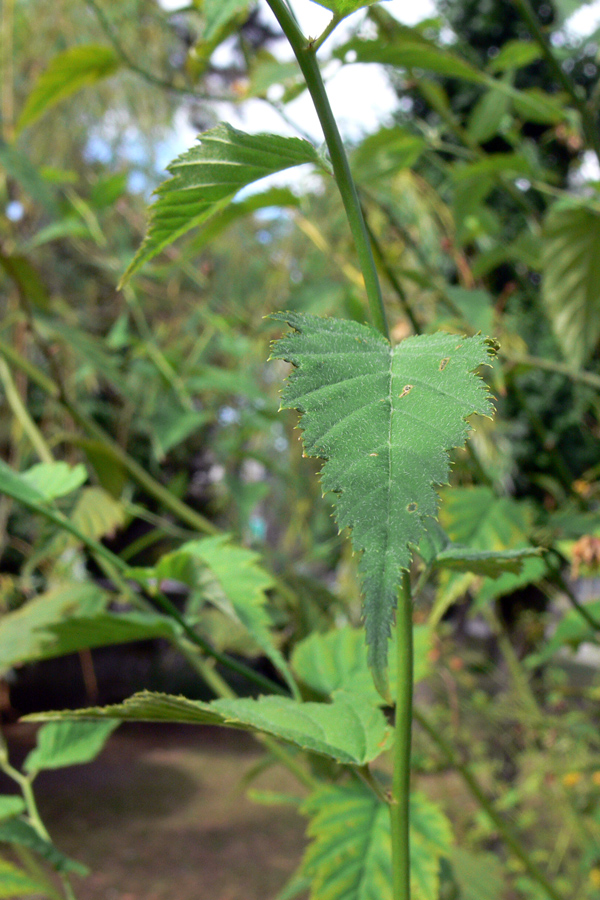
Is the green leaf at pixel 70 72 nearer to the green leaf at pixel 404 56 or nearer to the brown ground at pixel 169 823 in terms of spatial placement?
the green leaf at pixel 404 56

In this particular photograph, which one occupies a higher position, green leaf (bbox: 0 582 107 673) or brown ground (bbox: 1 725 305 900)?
green leaf (bbox: 0 582 107 673)

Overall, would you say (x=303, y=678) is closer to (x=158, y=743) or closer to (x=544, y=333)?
(x=158, y=743)

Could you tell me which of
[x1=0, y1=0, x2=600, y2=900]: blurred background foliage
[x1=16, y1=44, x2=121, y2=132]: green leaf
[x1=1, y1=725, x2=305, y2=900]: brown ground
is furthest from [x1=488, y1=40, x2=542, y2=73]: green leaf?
[x1=1, y1=725, x2=305, y2=900]: brown ground

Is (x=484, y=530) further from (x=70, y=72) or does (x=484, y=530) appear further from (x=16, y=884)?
(x=70, y=72)

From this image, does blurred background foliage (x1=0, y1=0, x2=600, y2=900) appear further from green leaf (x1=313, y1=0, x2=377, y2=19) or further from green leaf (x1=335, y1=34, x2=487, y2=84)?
green leaf (x1=313, y1=0, x2=377, y2=19)

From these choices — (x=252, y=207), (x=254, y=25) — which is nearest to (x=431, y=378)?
(x=252, y=207)

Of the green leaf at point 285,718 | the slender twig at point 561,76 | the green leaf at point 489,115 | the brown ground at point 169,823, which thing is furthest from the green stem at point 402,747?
the brown ground at point 169,823
